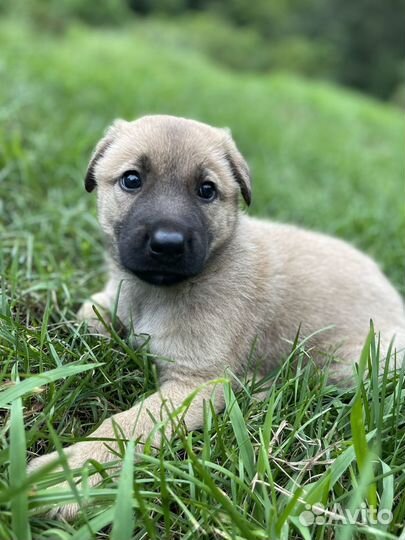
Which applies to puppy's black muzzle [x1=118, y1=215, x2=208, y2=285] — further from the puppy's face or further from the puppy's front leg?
the puppy's front leg

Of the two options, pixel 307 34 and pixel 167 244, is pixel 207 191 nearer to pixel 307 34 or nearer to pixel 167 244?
pixel 167 244

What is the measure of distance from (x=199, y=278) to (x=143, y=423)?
3.13ft

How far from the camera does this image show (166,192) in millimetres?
3129

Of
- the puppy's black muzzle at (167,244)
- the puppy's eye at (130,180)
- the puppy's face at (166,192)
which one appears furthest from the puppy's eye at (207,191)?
the puppy's black muzzle at (167,244)

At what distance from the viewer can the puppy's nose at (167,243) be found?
2.92 meters

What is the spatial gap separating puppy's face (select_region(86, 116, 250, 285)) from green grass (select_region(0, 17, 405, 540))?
524mm

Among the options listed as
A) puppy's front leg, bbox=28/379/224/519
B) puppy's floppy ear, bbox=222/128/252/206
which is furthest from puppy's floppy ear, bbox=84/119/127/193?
puppy's front leg, bbox=28/379/224/519

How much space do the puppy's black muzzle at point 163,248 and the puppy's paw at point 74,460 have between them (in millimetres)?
917

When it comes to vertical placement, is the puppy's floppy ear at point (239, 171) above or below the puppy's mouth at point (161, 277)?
above

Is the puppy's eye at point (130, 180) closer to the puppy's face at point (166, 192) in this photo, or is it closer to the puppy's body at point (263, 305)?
the puppy's face at point (166, 192)

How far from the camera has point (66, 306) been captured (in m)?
3.83

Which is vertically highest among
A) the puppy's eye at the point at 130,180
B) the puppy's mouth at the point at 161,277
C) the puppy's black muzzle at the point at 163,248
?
the puppy's eye at the point at 130,180

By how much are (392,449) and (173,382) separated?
114cm

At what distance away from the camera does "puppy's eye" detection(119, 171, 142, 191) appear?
3.29 m
